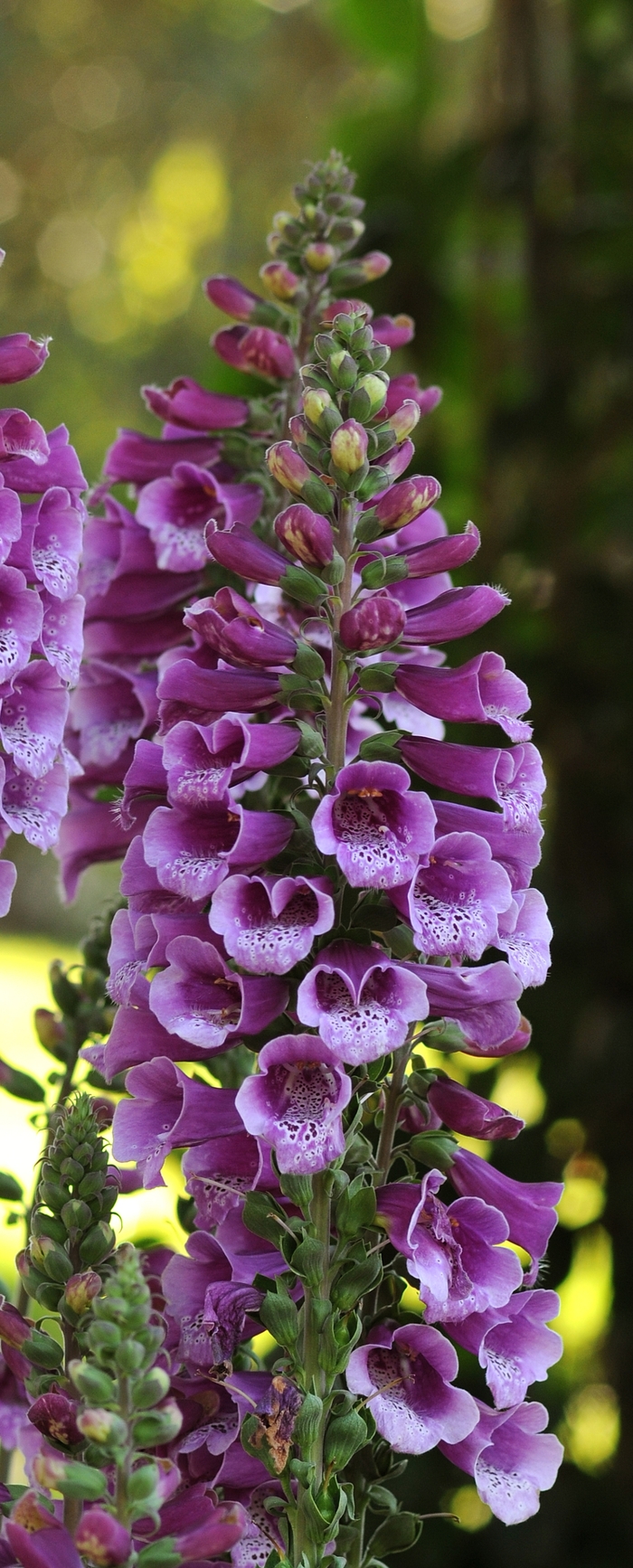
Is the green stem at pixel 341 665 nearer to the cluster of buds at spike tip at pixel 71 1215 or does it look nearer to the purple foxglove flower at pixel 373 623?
the purple foxglove flower at pixel 373 623

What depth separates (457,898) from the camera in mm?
502

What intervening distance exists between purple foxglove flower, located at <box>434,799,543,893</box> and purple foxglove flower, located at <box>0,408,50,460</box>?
218 millimetres

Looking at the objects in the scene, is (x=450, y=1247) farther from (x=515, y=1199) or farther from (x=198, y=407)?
(x=198, y=407)

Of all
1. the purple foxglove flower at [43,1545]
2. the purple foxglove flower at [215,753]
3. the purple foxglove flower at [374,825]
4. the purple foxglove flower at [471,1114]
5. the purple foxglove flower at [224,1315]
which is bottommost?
the purple foxglove flower at [43,1545]

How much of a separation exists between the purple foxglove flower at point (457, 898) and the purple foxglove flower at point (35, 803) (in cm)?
15

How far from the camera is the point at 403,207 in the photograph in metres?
1.56

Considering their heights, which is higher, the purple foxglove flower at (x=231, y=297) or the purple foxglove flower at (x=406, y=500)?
the purple foxglove flower at (x=231, y=297)

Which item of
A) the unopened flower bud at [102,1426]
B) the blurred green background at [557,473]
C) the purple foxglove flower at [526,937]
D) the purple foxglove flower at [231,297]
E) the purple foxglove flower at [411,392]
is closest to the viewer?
the unopened flower bud at [102,1426]

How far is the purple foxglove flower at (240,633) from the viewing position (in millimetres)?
520

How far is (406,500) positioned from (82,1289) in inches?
11.8

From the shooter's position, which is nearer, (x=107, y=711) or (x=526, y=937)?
(x=526, y=937)

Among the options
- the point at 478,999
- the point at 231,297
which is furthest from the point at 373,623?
the point at 231,297

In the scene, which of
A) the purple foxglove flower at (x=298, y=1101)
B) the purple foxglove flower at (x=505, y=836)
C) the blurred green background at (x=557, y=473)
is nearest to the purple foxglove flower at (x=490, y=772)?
the purple foxglove flower at (x=505, y=836)

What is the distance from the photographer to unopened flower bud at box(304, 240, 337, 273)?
0.73m
